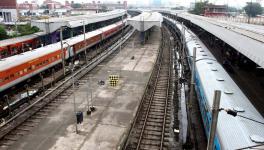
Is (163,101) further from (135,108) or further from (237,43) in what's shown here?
(237,43)

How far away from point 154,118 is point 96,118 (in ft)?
16.5

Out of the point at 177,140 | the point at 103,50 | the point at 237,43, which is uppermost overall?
the point at 237,43

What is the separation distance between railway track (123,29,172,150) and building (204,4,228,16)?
333 feet

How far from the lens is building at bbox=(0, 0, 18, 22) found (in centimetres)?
9331

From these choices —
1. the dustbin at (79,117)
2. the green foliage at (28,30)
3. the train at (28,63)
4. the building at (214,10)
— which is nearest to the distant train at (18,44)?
the green foliage at (28,30)

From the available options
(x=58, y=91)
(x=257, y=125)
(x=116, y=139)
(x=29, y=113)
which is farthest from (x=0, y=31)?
(x=257, y=125)

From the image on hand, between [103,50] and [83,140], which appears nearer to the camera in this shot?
[83,140]

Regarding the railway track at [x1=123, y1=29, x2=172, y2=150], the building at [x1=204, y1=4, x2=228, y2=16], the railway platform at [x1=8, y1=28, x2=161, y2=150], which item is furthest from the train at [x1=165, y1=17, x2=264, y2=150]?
the building at [x1=204, y1=4, x2=228, y2=16]

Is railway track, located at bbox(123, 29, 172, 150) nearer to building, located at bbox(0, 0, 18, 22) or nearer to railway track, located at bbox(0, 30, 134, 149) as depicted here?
railway track, located at bbox(0, 30, 134, 149)

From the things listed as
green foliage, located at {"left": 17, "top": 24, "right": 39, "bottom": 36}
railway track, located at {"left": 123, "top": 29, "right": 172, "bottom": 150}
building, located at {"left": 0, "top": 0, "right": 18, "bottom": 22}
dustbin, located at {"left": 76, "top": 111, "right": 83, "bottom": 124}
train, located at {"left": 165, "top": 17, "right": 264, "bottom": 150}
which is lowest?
railway track, located at {"left": 123, "top": 29, "right": 172, "bottom": 150}

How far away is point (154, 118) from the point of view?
22.5 metres

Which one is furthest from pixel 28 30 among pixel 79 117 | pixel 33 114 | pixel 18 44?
pixel 79 117

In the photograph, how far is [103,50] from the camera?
53.9 metres

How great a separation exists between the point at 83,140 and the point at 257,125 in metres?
11.6
